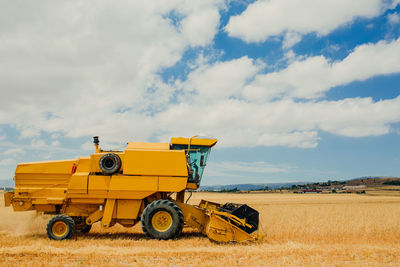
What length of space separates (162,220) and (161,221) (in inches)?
1.6

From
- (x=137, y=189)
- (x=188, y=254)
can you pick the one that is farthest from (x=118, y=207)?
(x=188, y=254)

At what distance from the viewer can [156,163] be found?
1066 cm

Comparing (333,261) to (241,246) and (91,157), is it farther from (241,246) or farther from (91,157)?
(91,157)

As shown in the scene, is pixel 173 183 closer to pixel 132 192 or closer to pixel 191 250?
pixel 132 192

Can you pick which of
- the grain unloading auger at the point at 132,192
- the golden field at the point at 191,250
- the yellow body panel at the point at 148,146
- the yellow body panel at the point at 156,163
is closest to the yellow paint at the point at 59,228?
the grain unloading auger at the point at 132,192

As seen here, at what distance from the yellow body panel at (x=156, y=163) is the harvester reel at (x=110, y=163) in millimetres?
271

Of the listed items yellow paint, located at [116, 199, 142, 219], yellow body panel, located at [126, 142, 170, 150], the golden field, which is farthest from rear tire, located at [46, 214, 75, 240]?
yellow body panel, located at [126, 142, 170, 150]

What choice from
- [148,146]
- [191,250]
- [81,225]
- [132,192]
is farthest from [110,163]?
[191,250]

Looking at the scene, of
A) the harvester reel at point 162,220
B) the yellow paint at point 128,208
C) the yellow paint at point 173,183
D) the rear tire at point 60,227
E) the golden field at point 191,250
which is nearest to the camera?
the golden field at point 191,250

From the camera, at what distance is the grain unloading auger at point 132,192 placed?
1023cm

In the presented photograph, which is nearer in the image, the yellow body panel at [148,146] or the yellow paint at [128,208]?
the yellow paint at [128,208]

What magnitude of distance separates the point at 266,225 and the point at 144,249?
6763mm

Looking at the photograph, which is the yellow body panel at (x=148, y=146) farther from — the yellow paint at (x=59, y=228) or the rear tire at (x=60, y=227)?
the yellow paint at (x=59, y=228)

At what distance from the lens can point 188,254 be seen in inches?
319
